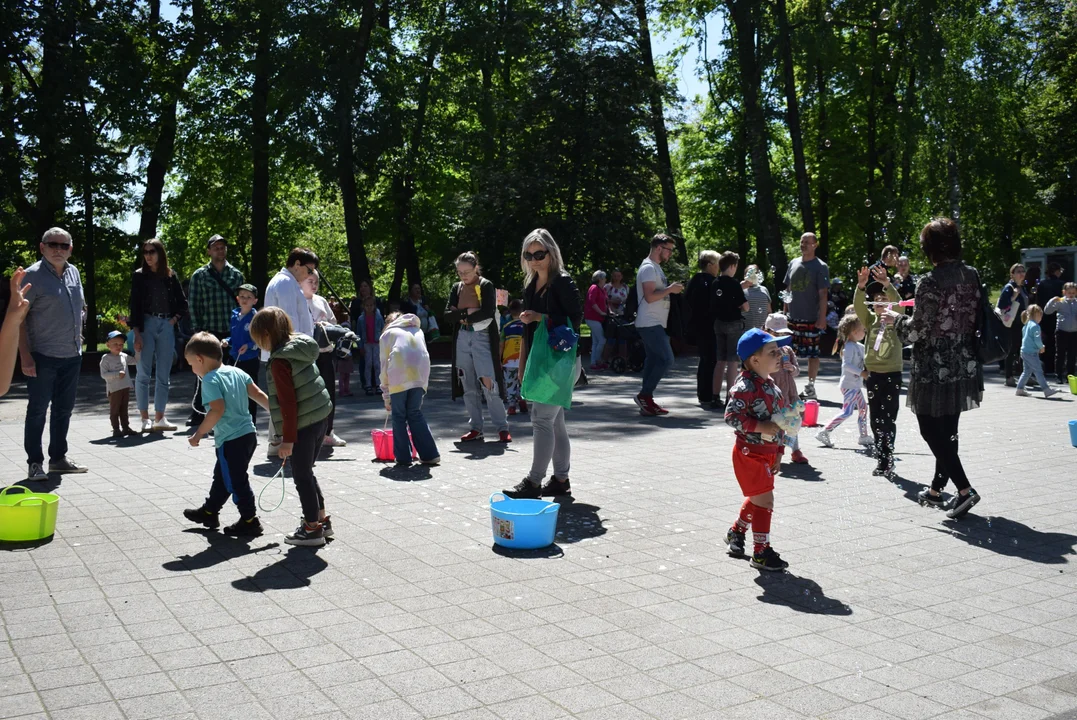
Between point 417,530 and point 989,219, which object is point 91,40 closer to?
point 417,530

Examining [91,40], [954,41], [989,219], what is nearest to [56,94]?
[91,40]

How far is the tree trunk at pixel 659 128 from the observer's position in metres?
27.6

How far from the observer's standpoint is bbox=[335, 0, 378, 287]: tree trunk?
82.6ft

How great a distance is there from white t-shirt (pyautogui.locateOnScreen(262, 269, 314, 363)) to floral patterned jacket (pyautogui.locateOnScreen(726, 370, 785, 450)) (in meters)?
4.79

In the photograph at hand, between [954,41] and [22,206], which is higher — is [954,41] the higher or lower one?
the higher one

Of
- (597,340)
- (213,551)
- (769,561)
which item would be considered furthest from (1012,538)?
(597,340)

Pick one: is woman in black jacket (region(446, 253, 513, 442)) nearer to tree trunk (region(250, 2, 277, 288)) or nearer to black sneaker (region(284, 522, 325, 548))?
black sneaker (region(284, 522, 325, 548))

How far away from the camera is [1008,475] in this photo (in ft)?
30.1


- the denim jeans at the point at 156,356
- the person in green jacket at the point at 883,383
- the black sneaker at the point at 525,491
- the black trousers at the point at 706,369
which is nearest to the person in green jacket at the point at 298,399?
the black sneaker at the point at 525,491

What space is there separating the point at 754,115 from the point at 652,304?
15.0 m

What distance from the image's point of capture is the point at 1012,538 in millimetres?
6973

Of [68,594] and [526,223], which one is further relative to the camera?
[526,223]

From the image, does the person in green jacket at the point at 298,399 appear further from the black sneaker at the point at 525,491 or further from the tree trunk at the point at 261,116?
the tree trunk at the point at 261,116

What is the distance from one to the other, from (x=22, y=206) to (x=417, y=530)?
2119 cm
